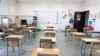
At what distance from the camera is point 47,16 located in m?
14.5

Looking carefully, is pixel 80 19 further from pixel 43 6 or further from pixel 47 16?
pixel 43 6

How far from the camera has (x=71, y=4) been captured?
14477mm

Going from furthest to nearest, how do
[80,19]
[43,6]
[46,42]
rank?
1. [43,6]
2. [80,19]
3. [46,42]

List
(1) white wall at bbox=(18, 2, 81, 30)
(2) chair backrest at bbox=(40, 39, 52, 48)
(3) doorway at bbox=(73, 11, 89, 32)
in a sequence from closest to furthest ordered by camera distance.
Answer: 1. (2) chair backrest at bbox=(40, 39, 52, 48)
2. (3) doorway at bbox=(73, 11, 89, 32)
3. (1) white wall at bbox=(18, 2, 81, 30)

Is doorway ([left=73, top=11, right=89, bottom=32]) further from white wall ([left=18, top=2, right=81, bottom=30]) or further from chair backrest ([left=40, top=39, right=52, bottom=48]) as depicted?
chair backrest ([left=40, top=39, right=52, bottom=48])

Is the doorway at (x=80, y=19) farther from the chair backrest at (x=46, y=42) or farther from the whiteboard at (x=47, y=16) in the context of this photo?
the chair backrest at (x=46, y=42)

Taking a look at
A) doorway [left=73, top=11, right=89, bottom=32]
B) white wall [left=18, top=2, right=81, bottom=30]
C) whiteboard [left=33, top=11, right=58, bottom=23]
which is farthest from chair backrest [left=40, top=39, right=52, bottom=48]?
white wall [left=18, top=2, right=81, bottom=30]

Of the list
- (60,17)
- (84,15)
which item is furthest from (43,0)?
(84,15)

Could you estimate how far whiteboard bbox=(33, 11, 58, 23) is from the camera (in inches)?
571

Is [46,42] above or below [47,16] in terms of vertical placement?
below

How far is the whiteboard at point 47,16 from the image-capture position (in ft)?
47.6

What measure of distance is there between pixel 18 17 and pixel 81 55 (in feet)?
31.1

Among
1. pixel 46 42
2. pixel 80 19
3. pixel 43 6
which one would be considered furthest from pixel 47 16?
pixel 46 42

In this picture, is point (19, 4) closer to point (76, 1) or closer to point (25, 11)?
point (25, 11)
